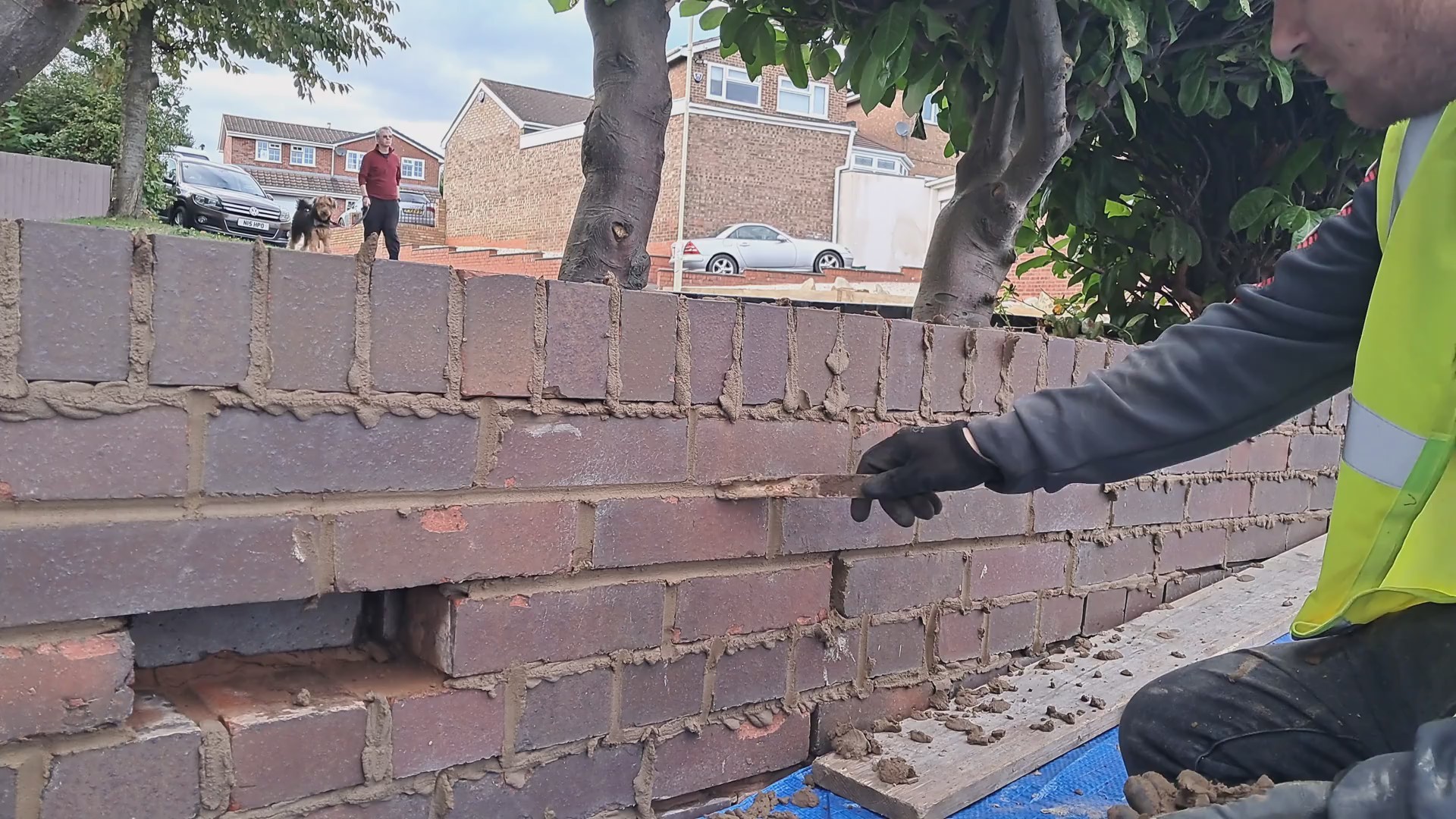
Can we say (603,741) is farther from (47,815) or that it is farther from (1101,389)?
(1101,389)

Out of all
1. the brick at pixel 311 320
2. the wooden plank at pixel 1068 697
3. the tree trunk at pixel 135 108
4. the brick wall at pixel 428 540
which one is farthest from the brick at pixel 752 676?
the tree trunk at pixel 135 108

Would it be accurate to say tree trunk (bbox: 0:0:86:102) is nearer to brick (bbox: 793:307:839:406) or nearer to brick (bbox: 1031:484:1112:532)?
brick (bbox: 793:307:839:406)

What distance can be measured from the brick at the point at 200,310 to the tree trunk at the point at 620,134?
4.44 ft

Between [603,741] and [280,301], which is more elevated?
[280,301]

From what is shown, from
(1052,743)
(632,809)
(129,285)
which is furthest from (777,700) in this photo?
(129,285)

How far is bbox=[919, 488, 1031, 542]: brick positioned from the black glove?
0.66 m

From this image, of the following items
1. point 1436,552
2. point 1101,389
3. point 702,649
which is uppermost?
point 1101,389

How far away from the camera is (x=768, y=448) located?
255 centimetres

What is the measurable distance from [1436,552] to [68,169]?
22.4 metres

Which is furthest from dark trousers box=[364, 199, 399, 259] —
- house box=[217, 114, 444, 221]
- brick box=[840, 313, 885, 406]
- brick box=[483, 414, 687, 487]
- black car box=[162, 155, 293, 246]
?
house box=[217, 114, 444, 221]

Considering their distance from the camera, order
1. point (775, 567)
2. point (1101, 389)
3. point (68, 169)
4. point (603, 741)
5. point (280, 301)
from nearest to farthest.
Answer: point (280, 301), point (1101, 389), point (603, 741), point (775, 567), point (68, 169)

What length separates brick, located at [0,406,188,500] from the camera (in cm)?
161

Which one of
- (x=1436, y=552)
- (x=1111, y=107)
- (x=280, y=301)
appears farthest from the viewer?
(x=1111, y=107)

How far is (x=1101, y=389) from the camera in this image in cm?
196
